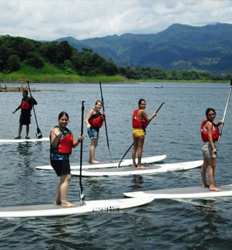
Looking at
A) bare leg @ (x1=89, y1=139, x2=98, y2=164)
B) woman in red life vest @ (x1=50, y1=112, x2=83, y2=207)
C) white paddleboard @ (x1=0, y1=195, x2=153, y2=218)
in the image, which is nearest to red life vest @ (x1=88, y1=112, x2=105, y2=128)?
bare leg @ (x1=89, y1=139, x2=98, y2=164)

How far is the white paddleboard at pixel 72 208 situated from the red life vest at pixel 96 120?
218 inches

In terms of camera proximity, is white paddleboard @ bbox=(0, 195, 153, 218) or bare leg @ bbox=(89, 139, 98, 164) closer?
white paddleboard @ bbox=(0, 195, 153, 218)

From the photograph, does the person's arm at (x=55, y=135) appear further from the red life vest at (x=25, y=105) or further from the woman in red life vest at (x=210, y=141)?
the red life vest at (x=25, y=105)

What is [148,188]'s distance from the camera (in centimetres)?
1809

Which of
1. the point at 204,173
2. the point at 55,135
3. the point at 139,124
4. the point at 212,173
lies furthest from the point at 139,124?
the point at 55,135

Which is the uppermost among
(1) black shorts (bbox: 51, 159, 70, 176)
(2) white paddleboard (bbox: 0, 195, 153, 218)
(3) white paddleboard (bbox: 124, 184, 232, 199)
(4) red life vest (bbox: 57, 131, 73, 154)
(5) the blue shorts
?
(4) red life vest (bbox: 57, 131, 73, 154)

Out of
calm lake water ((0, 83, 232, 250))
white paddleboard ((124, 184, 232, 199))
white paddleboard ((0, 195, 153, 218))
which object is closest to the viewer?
calm lake water ((0, 83, 232, 250))

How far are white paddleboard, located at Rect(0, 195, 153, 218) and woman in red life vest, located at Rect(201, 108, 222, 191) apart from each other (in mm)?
2215

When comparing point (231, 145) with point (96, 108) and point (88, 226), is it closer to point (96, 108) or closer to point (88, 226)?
point (96, 108)

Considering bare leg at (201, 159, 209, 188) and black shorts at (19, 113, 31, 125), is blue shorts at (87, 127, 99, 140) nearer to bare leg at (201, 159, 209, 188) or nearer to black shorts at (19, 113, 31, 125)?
bare leg at (201, 159, 209, 188)

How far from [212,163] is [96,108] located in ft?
19.1

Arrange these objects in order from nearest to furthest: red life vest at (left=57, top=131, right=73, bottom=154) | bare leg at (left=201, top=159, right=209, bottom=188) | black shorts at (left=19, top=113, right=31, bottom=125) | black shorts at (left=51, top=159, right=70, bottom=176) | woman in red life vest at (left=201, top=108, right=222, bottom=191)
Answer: red life vest at (left=57, top=131, right=73, bottom=154) < black shorts at (left=51, top=159, right=70, bottom=176) < woman in red life vest at (left=201, top=108, right=222, bottom=191) < bare leg at (left=201, top=159, right=209, bottom=188) < black shorts at (left=19, top=113, right=31, bottom=125)

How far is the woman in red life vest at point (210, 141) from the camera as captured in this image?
15.7m

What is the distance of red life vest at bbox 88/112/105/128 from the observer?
20328mm
